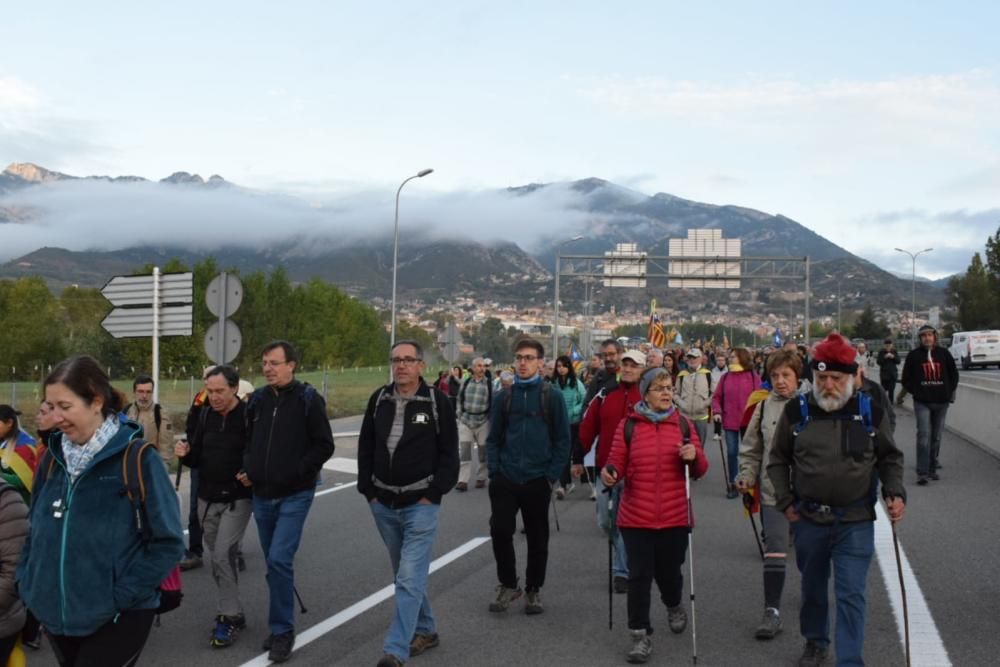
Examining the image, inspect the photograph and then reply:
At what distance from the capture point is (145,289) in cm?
Answer: 1573

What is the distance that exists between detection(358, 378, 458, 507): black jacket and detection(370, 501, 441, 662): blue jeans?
84 mm

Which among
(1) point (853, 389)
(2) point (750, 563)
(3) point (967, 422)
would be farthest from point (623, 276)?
(1) point (853, 389)

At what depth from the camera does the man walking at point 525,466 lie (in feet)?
25.3

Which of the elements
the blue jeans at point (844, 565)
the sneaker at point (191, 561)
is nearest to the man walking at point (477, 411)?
the sneaker at point (191, 561)

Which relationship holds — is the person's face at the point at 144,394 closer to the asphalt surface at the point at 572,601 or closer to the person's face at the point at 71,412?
the asphalt surface at the point at 572,601

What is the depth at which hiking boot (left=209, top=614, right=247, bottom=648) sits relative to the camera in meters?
6.75

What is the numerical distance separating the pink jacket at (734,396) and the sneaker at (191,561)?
20.6 feet

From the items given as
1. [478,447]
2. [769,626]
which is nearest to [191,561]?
[769,626]

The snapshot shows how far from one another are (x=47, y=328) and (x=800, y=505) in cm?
6795

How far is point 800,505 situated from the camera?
19.2ft

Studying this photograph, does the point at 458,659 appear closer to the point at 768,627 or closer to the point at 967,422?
the point at 768,627

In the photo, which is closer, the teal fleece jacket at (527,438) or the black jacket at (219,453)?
the black jacket at (219,453)

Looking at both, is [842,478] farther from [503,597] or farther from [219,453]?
[219,453]

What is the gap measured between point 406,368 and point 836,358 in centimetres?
245
